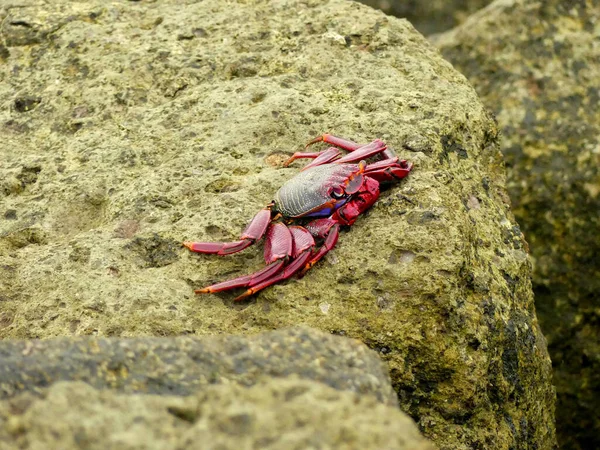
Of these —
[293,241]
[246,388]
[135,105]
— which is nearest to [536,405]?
[293,241]

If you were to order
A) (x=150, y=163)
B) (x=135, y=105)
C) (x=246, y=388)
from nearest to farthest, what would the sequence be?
(x=246, y=388), (x=150, y=163), (x=135, y=105)

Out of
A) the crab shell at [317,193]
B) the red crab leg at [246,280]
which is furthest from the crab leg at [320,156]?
the red crab leg at [246,280]

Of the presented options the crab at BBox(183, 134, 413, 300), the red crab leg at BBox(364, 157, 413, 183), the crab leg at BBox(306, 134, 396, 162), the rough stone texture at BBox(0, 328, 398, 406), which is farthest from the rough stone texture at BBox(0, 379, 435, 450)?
the crab leg at BBox(306, 134, 396, 162)

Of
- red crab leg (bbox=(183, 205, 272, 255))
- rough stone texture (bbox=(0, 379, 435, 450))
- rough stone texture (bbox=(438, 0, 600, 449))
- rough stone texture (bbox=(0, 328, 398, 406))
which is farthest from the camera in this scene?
rough stone texture (bbox=(438, 0, 600, 449))

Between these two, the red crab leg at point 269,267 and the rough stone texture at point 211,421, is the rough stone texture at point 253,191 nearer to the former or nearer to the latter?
the red crab leg at point 269,267

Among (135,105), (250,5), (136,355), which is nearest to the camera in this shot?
(136,355)

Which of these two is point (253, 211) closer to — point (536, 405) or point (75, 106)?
point (75, 106)

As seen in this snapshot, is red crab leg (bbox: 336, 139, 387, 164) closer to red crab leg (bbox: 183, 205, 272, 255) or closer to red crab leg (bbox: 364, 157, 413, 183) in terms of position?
red crab leg (bbox: 364, 157, 413, 183)
